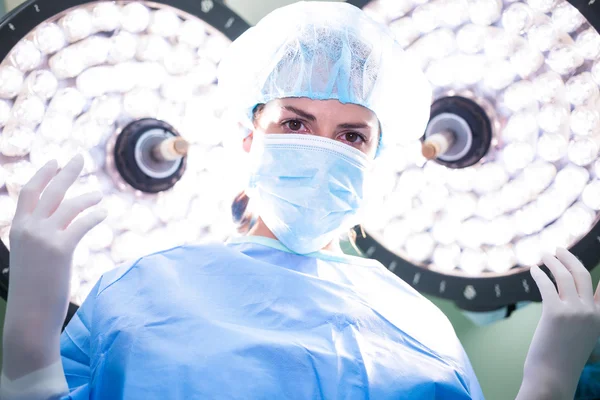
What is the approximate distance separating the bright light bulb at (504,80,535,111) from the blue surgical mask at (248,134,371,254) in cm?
45

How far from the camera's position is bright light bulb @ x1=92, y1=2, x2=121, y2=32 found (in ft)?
4.14

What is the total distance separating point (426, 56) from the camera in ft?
4.90

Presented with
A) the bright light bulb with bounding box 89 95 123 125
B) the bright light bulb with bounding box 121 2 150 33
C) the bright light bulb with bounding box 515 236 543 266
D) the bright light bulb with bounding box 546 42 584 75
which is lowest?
the bright light bulb with bounding box 515 236 543 266

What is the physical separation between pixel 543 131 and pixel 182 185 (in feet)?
3.02

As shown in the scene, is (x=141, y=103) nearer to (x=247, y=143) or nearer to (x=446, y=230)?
(x=247, y=143)

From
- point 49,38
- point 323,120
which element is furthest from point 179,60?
point 323,120

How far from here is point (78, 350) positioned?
1091mm

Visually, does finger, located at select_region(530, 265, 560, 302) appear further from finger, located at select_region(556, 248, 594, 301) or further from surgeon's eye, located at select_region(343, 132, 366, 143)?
surgeon's eye, located at select_region(343, 132, 366, 143)

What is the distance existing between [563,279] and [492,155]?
47 centimetres

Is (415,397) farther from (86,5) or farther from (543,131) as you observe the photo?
(86,5)

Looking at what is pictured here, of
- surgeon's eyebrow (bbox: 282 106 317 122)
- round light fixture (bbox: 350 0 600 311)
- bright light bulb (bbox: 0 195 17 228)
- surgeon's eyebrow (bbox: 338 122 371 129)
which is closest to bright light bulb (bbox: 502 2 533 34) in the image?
round light fixture (bbox: 350 0 600 311)

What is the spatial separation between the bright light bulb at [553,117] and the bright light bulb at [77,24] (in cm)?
109

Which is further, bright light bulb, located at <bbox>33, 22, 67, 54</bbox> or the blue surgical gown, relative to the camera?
bright light bulb, located at <bbox>33, 22, 67, 54</bbox>

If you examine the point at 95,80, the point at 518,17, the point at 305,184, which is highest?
the point at 518,17
